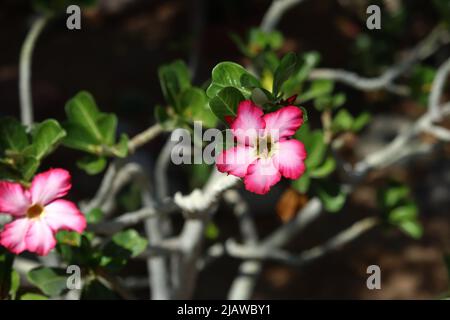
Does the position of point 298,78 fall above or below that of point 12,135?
above

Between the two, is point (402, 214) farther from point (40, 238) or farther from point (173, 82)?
point (40, 238)

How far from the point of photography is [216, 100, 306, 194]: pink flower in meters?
0.66

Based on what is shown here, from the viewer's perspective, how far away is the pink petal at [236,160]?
672 mm

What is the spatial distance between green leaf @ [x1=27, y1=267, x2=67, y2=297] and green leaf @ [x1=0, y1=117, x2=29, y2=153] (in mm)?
209

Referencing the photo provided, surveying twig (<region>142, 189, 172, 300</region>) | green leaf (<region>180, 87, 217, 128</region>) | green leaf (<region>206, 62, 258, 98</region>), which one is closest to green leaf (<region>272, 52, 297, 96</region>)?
green leaf (<region>206, 62, 258, 98</region>)

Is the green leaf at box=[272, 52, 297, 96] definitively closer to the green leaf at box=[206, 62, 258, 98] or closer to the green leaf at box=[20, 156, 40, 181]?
the green leaf at box=[206, 62, 258, 98]

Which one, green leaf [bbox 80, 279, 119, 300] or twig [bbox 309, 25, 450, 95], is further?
twig [bbox 309, 25, 450, 95]

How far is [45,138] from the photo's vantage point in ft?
2.81

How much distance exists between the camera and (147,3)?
9.85 ft

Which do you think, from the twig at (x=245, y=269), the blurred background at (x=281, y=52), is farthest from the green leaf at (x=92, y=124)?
the blurred background at (x=281, y=52)

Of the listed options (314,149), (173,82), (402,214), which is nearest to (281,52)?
(402,214)

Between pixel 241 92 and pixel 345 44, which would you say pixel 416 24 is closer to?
pixel 345 44

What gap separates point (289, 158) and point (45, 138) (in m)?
0.40
